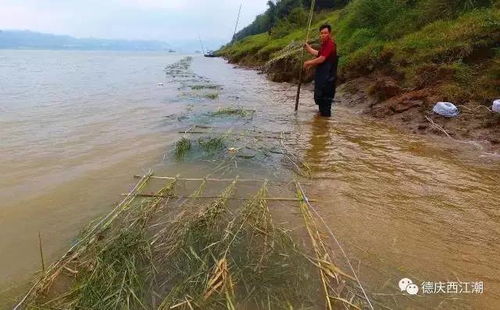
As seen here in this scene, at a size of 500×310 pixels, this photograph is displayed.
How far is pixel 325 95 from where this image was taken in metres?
9.60

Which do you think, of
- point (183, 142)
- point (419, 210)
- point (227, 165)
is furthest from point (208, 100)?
point (419, 210)

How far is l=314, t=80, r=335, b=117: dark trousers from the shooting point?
951cm

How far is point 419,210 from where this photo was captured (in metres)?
4.31

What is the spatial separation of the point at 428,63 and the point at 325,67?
262 cm

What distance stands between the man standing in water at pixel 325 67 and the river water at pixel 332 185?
477mm

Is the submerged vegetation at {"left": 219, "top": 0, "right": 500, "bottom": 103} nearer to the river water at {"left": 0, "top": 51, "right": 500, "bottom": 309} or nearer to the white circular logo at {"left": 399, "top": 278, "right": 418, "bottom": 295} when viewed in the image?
the river water at {"left": 0, "top": 51, "right": 500, "bottom": 309}

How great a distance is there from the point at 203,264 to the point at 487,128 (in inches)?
252

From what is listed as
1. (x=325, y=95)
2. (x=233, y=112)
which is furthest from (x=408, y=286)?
(x=233, y=112)

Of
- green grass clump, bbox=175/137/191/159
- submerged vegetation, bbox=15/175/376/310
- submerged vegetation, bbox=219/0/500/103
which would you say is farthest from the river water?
submerged vegetation, bbox=219/0/500/103

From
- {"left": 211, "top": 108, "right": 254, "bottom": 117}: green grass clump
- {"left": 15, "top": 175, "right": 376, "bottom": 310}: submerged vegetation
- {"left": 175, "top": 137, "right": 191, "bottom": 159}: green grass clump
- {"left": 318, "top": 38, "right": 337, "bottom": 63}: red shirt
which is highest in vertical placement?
{"left": 318, "top": 38, "right": 337, "bottom": 63}: red shirt

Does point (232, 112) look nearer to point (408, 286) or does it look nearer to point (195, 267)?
point (195, 267)

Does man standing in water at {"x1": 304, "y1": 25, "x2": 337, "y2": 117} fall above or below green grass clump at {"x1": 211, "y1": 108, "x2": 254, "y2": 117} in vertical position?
above

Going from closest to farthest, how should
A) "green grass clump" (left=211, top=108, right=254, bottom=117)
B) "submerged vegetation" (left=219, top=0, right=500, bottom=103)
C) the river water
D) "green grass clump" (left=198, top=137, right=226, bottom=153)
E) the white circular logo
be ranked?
1. the white circular logo
2. the river water
3. "green grass clump" (left=198, top=137, right=226, bottom=153)
4. "submerged vegetation" (left=219, top=0, right=500, bottom=103)
5. "green grass clump" (left=211, top=108, right=254, bottom=117)

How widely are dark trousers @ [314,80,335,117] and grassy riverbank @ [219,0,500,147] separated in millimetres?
1143
